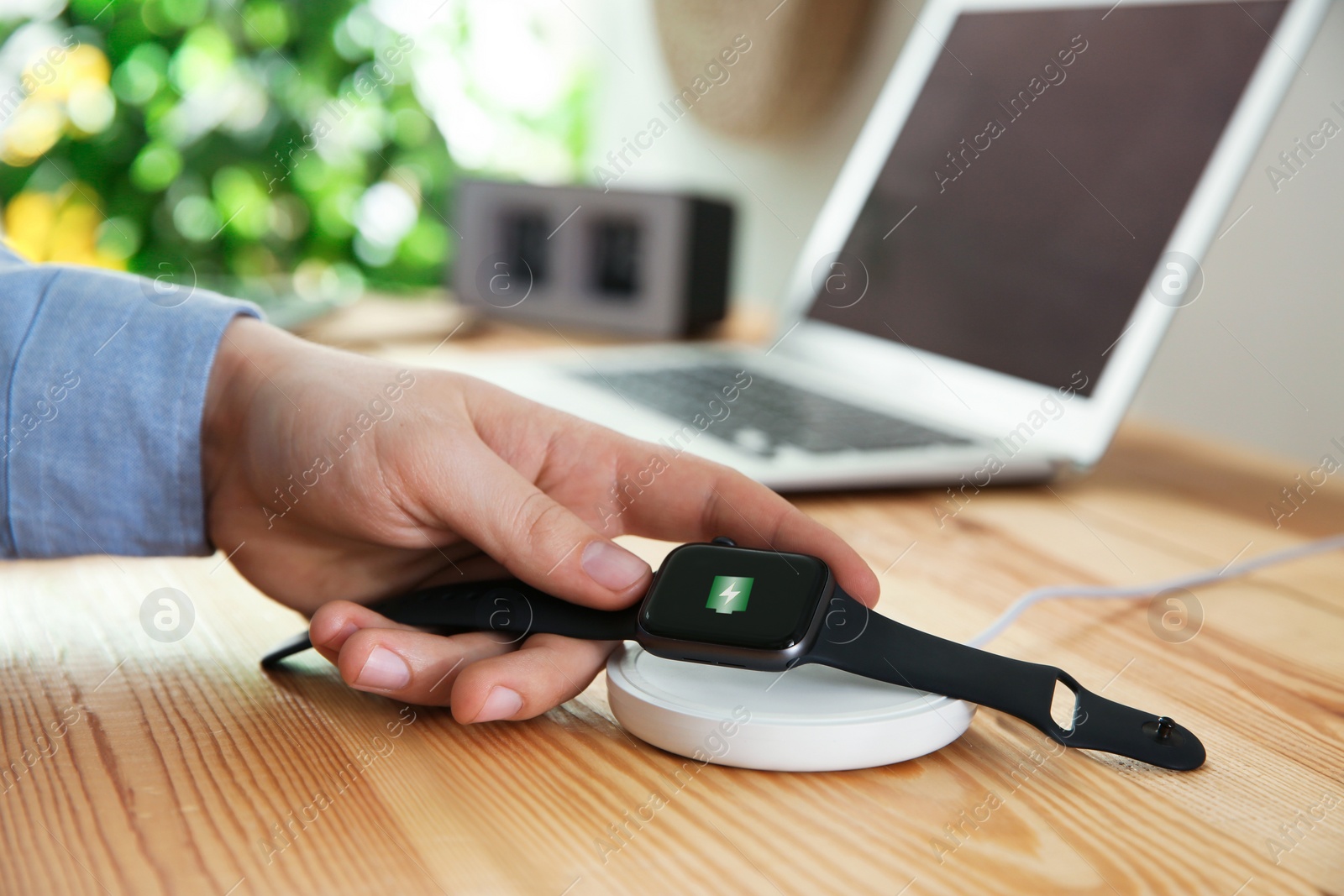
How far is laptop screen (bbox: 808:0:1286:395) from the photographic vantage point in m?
0.88

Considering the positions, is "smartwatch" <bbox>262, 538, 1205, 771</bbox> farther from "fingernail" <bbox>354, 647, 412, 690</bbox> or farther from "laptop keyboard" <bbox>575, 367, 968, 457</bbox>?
"laptop keyboard" <bbox>575, 367, 968, 457</bbox>

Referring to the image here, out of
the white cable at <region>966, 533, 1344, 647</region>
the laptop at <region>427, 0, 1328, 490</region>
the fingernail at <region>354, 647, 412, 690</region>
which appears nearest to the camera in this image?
the fingernail at <region>354, 647, 412, 690</region>

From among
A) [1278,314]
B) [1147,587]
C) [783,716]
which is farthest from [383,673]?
[1278,314]

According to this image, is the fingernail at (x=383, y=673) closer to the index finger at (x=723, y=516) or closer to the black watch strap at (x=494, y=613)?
the black watch strap at (x=494, y=613)

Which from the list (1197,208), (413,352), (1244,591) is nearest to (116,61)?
(413,352)

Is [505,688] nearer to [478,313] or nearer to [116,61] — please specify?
[478,313]

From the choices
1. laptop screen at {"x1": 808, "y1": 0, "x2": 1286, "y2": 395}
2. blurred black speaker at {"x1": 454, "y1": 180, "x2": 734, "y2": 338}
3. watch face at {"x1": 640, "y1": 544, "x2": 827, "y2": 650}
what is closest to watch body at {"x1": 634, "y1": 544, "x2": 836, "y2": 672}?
watch face at {"x1": 640, "y1": 544, "x2": 827, "y2": 650}

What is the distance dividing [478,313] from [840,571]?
1115 mm

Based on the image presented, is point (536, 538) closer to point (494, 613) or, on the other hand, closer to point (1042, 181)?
point (494, 613)

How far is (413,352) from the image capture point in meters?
1.27

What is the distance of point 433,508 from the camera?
539mm

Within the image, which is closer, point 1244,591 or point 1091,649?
point 1091,649

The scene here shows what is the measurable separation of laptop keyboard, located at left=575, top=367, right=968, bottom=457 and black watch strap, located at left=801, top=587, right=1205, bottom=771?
362 millimetres

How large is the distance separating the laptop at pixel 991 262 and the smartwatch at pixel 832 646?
315 millimetres
